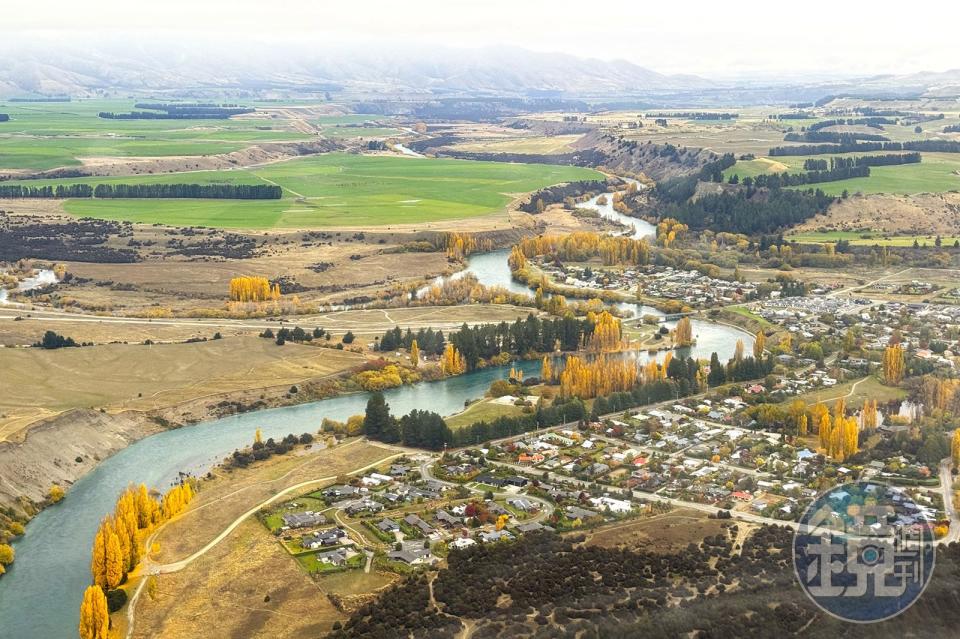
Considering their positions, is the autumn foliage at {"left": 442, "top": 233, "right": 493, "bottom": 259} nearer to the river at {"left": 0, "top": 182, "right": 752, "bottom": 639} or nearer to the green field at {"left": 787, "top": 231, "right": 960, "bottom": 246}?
the green field at {"left": 787, "top": 231, "right": 960, "bottom": 246}

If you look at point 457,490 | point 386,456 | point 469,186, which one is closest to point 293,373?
point 386,456

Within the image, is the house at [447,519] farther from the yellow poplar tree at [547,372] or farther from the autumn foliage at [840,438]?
the yellow poplar tree at [547,372]

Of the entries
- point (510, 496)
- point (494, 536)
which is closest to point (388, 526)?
point (494, 536)

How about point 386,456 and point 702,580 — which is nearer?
point 702,580

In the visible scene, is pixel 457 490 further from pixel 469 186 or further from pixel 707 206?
pixel 469 186

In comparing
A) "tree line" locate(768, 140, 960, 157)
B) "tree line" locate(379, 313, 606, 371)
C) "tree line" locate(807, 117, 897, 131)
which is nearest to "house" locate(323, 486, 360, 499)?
"tree line" locate(379, 313, 606, 371)

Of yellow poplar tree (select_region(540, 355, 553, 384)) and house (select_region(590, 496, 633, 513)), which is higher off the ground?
house (select_region(590, 496, 633, 513))
